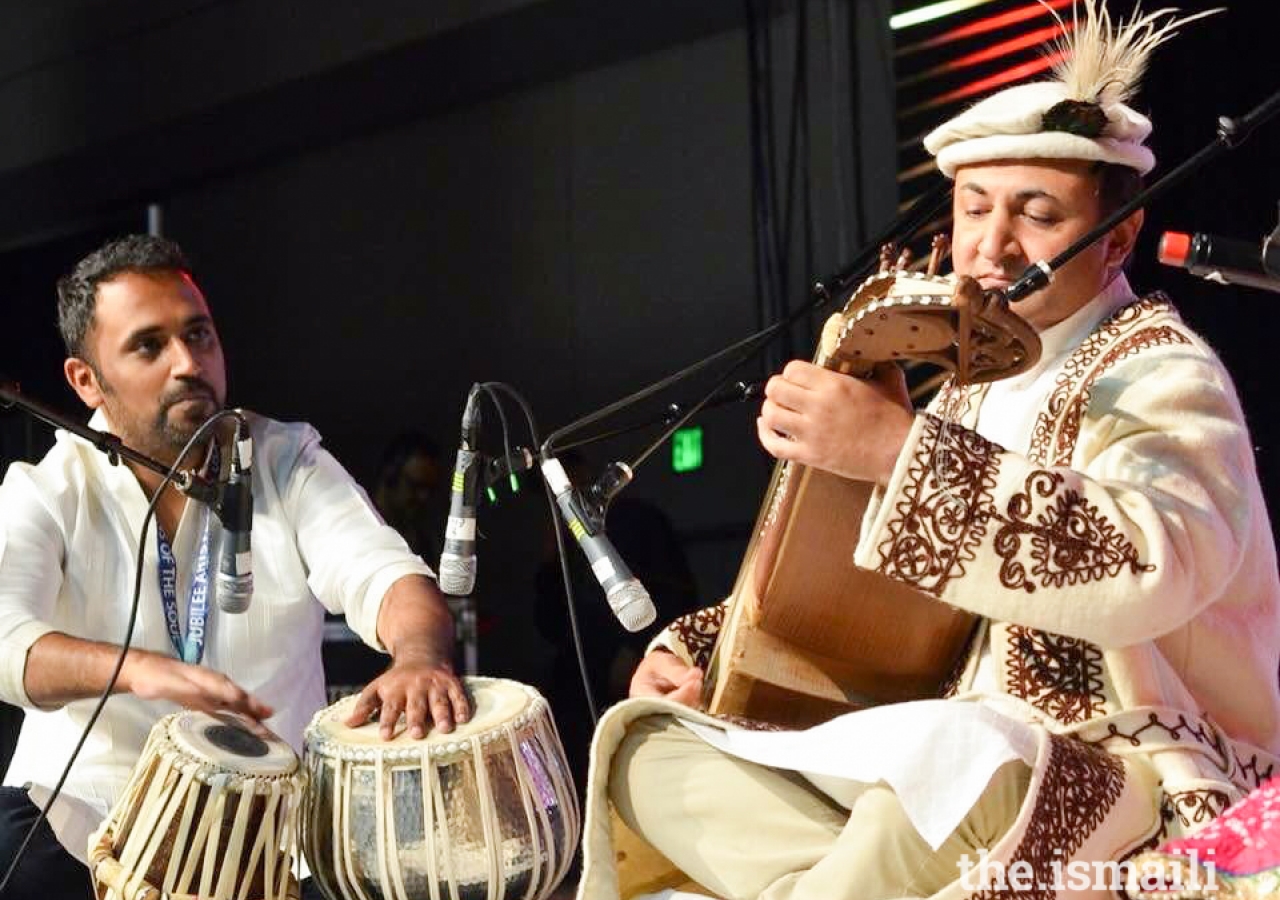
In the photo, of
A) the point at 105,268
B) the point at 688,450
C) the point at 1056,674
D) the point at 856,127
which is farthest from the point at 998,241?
the point at 688,450

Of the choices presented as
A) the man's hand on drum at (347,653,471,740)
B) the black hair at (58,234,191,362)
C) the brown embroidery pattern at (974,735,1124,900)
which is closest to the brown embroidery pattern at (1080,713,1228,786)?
the brown embroidery pattern at (974,735,1124,900)

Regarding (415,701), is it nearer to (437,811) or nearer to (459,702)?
(459,702)

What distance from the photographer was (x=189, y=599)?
387cm

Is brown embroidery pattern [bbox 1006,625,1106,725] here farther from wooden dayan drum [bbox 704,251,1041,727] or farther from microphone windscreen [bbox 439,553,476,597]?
microphone windscreen [bbox 439,553,476,597]

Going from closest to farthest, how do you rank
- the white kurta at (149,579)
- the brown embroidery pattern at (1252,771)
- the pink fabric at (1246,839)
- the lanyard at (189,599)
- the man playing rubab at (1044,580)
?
1. the pink fabric at (1246,839)
2. the man playing rubab at (1044,580)
3. the brown embroidery pattern at (1252,771)
4. the white kurta at (149,579)
5. the lanyard at (189,599)

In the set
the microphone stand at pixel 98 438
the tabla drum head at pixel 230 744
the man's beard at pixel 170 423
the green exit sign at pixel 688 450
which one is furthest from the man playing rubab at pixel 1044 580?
the green exit sign at pixel 688 450

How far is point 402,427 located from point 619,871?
4827 mm

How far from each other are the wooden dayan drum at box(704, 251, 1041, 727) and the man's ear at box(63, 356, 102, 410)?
1742mm

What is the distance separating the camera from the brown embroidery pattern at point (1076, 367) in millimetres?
2965

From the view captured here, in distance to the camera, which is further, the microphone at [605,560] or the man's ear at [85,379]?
the man's ear at [85,379]

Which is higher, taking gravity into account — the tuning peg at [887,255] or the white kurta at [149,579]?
the tuning peg at [887,255]

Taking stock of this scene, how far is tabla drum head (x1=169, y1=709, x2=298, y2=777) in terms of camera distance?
10.4ft

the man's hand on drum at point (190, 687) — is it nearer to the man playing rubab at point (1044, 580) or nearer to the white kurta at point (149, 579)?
the white kurta at point (149, 579)

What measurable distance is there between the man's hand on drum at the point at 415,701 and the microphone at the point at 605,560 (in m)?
0.43
